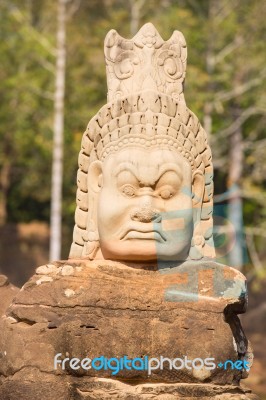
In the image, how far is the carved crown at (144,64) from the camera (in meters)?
6.56

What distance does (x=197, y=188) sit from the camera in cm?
651

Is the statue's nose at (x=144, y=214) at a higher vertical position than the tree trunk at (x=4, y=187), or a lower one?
lower

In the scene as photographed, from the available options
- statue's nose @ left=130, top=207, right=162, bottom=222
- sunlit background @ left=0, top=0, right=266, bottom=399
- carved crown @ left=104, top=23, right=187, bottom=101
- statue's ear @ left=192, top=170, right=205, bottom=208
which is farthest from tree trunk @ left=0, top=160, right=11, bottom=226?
statue's nose @ left=130, top=207, right=162, bottom=222

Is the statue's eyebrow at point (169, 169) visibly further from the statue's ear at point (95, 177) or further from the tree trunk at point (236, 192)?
the tree trunk at point (236, 192)

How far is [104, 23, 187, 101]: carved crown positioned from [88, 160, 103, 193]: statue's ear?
488mm

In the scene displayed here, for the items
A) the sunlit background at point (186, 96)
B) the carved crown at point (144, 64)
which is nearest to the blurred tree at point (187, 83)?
the sunlit background at point (186, 96)

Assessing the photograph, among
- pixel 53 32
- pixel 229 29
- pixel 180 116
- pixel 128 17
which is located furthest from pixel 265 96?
pixel 180 116

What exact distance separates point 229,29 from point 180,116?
37.5ft

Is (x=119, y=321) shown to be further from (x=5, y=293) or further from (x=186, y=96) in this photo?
(x=186, y=96)

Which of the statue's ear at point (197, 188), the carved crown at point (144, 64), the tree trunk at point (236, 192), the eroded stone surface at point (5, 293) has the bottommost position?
the eroded stone surface at point (5, 293)

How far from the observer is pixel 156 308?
239 inches

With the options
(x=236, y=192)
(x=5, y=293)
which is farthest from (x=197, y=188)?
(x=236, y=192)

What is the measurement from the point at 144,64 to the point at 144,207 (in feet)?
3.55

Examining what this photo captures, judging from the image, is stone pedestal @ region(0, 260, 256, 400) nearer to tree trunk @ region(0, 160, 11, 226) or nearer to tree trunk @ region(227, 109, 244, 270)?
tree trunk @ region(227, 109, 244, 270)
